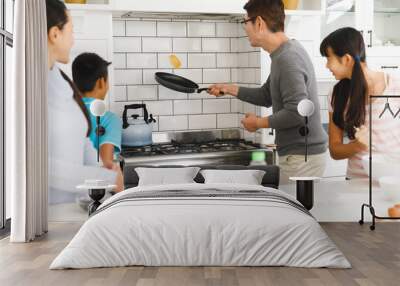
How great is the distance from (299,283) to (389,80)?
12.0 feet

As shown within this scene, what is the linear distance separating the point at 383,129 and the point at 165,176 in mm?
2446

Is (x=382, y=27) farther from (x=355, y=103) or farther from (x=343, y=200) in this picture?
(x=343, y=200)

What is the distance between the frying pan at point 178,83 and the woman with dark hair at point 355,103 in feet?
4.20

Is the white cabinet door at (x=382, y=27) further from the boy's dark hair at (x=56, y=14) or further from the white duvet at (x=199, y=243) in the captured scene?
the boy's dark hair at (x=56, y=14)

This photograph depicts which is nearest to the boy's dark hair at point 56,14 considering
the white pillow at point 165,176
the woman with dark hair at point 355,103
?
the white pillow at point 165,176

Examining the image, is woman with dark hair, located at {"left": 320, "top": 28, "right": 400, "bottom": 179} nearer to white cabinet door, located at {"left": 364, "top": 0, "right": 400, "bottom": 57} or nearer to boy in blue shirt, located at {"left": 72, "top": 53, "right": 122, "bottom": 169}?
white cabinet door, located at {"left": 364, "top": 0, "right": 400, "bottom": 57}

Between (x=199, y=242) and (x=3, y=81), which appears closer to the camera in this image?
(x=199, y=242)

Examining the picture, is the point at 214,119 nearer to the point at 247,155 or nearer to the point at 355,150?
the point at 247,155

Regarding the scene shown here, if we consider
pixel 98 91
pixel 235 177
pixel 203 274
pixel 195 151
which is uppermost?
pixel 98 91

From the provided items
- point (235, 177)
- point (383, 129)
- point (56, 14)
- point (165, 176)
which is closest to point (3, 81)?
point (56, 14)

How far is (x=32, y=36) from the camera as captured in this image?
7.04 m

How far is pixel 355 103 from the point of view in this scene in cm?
801

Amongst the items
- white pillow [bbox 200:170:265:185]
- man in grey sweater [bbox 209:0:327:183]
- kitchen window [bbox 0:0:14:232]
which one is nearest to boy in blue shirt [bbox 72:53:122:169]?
kitchen window [bbox 0:0:14:232]

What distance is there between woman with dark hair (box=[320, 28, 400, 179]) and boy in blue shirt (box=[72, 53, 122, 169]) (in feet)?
7.66
